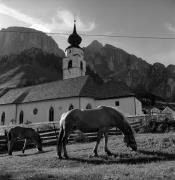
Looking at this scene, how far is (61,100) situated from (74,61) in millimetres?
20759

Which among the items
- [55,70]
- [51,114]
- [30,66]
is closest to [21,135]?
[51,114]

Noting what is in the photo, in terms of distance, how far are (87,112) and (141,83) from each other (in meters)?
174

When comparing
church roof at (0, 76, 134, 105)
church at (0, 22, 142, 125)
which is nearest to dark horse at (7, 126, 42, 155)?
church at (0, 22, 142, 125)

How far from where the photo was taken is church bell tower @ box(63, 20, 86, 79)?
→ 6244cm

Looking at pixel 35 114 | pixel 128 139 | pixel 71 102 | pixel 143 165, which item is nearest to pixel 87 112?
pixel 128 139

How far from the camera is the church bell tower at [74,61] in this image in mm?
62438

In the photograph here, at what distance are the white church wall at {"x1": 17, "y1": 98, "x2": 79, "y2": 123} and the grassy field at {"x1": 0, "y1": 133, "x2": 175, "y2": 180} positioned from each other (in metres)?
30.0

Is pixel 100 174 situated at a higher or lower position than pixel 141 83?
lower


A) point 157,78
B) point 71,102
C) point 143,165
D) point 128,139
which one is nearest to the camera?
point 143,165

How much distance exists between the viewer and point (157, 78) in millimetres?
177750

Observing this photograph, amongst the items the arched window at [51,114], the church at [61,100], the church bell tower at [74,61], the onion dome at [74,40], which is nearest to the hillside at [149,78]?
the onion dome at [74,40]

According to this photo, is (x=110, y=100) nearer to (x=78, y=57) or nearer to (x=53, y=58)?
(x=78, y=57)

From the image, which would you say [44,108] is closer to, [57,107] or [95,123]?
[57,107]

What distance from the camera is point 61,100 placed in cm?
4388
